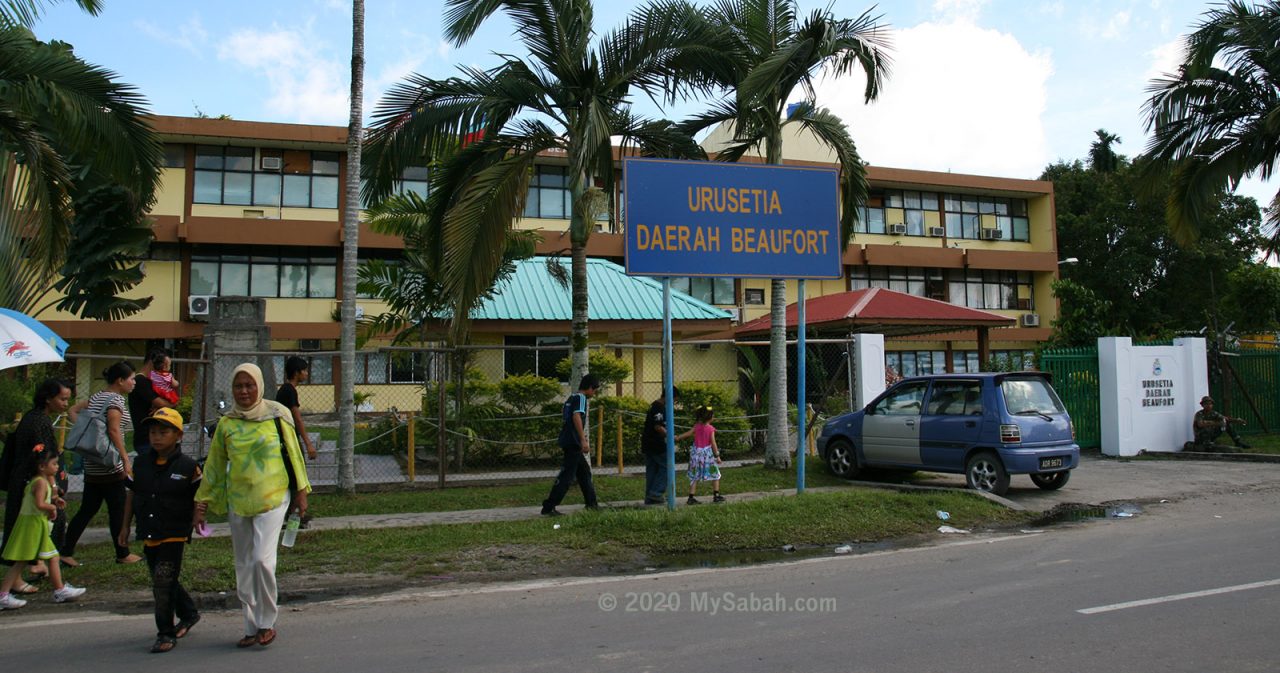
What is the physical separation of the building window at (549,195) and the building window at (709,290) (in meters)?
5.11

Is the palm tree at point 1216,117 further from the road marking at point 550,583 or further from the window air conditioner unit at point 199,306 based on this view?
the window air conditioner unit at point 199,306

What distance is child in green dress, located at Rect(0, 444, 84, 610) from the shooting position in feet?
20.9

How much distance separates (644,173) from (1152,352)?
1246 centimetres

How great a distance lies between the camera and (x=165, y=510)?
17.4 feet

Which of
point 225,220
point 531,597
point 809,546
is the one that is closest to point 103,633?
point 531,597

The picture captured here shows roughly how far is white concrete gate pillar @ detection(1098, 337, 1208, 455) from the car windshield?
543cm

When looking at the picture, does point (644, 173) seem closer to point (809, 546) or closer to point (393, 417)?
point (809, 546)

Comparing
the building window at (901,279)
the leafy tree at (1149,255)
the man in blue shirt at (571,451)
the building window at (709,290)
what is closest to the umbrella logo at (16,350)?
the man in blue shirt at (571,451)

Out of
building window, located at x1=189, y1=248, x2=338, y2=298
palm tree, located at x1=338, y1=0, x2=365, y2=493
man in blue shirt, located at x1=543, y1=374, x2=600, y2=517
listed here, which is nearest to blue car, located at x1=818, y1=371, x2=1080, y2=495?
man in blue shirt, located at x1=543, y1=374, x2=600, y2=517

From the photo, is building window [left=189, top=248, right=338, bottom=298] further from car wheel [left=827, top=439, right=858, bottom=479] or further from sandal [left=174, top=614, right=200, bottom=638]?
sandal [left=174, top=614, right=200, bottom=638]

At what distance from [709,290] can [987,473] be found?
2192 centimetres

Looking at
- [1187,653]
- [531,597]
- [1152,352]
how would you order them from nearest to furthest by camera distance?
[1187,653]
[531,597]
[1152,352]

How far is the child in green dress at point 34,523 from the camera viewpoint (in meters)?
6.36

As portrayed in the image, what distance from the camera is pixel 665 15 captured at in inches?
452
